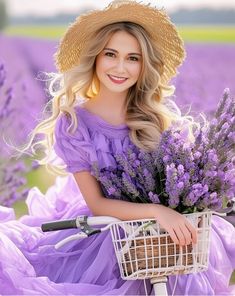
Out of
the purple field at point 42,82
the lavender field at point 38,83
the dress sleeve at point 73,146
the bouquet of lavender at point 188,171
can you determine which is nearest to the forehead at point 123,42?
the dress sleeve at point 73,146

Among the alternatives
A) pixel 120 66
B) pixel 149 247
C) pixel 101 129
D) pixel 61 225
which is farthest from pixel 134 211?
pixel 120 66

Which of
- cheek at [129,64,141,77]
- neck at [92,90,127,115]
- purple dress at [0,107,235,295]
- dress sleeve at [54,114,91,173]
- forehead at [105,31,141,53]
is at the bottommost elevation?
purple dress at [0,107,235,295]

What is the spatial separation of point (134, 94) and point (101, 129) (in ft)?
0.94

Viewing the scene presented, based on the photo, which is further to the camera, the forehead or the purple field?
the purple field

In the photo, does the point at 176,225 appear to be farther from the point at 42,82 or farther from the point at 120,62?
the point at 42,82

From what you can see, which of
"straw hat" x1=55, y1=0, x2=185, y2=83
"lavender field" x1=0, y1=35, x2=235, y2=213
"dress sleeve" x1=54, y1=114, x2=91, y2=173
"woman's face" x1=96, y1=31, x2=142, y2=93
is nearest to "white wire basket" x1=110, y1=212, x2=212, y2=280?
"dress sleeve" x1=54, y1=114, x2=91, y2=173

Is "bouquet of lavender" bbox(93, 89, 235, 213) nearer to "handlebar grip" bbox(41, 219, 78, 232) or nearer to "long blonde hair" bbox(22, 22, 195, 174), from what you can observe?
"handlebar grip" bbox(41, 219, 78, 232)

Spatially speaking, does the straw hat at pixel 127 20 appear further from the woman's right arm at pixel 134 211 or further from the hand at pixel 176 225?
the hand at pixel 176 225

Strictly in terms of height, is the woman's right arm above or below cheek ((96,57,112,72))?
below

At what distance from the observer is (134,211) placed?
3.18 metres

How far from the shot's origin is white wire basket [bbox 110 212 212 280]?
307 centimetres

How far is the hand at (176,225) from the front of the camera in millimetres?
3049

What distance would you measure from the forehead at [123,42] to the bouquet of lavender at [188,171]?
0.49 meters

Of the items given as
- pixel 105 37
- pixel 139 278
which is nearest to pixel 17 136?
pixel 105 37
